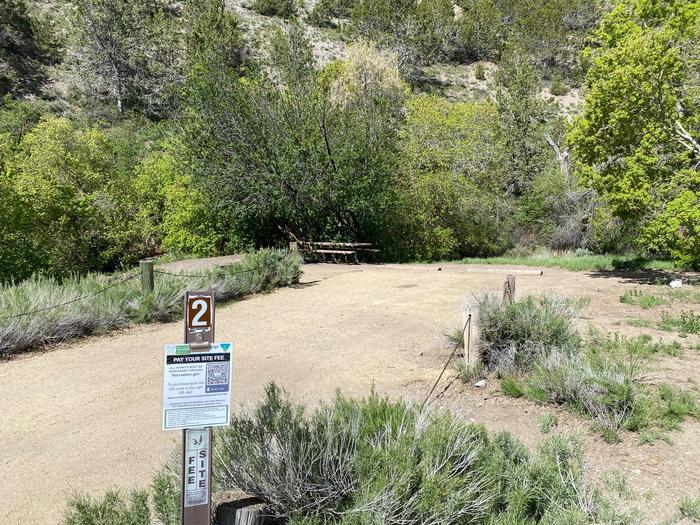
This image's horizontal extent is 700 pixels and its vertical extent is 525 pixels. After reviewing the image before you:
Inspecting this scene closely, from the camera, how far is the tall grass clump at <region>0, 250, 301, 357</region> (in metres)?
8.67

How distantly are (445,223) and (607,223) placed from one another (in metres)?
7.10

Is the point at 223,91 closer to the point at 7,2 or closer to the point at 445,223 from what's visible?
the point at 445,223

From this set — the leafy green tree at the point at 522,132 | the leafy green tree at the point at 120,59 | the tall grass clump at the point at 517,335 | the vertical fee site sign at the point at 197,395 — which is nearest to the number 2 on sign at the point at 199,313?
the vertical fee site sign at the point at 197,395

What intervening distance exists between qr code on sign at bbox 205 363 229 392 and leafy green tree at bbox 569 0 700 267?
40.8ft

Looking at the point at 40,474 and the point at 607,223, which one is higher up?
the point at 607,223

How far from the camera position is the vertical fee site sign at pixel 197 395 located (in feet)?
9.39

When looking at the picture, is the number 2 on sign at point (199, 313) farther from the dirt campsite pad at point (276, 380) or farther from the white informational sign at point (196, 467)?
the dirt campsite pad at point (276, 380)

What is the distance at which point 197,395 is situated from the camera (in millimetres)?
2920

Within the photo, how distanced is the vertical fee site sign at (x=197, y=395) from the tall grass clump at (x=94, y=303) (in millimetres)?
6907

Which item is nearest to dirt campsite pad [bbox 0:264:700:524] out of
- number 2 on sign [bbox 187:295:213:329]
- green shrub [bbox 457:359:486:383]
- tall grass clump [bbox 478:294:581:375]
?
green shrub [bbox 457:359:486:383]

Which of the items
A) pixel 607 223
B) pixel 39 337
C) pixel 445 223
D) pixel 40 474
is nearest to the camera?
pixel 40 474

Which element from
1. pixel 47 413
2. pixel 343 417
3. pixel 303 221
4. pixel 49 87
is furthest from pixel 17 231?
pixel 49 87

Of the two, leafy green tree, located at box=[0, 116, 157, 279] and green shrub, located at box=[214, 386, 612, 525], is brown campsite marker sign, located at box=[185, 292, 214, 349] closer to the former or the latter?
green shrub, located at box=[214, 386, 612, 525]

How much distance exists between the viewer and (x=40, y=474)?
15.5 feet
